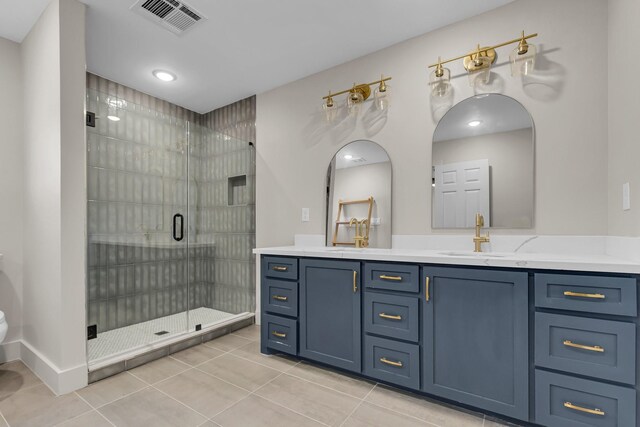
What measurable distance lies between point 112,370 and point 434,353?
2147 mm

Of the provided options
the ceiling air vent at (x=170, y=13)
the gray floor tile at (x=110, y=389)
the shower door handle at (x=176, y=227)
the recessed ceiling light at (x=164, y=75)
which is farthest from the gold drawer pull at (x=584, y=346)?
the recessed ceiling light at (x=164, y=75)

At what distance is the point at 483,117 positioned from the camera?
6.96ft

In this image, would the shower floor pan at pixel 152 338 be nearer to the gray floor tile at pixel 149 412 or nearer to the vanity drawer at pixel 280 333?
the gray floor tile at pixel 149 412

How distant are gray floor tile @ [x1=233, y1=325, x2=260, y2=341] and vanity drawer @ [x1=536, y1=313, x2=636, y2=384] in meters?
2.25

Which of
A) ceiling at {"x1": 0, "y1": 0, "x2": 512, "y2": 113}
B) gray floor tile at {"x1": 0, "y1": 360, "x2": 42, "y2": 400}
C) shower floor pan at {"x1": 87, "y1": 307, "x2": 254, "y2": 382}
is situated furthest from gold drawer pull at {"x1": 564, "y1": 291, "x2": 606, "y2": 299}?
gray floor tile at {"x1": 0, "y1": 360, "x2": 42, "y2": 400}

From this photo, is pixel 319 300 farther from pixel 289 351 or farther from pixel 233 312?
pixel 233 312

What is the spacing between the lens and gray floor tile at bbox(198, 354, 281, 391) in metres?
2.04

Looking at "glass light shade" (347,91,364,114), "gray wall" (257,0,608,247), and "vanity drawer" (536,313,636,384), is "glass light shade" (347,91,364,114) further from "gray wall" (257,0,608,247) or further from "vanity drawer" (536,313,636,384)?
"vanity drawer" (536,313,636,384)

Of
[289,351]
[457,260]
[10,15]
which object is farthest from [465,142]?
[10,15]

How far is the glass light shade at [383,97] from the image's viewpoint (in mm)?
2484

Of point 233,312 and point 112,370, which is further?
point 233,312

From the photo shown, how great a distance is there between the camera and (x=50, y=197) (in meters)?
2.02

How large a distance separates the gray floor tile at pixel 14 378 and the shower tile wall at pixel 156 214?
0.47 metres

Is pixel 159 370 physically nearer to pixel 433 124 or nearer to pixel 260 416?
pixel 260 416
